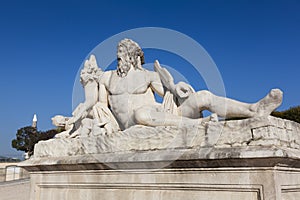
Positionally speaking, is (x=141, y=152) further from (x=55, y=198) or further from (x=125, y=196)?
(x=55, y=198)

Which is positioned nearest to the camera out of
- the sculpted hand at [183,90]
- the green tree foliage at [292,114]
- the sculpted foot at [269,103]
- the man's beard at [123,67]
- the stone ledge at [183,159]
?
the stone ledge at [183,159]

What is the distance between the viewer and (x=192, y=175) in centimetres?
449

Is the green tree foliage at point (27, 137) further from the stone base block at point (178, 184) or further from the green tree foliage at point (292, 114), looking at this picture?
the stone base block at point (178, 184)

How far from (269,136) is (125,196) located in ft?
7.38

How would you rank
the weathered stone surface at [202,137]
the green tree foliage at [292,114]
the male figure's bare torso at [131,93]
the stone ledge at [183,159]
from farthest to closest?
the green tree foliage at [292,114] → the male figure's bare torso at [131,93] → the weathered stone surface at [202,137] → the stone ledge at [183,159]

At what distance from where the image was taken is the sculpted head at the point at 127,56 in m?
6.36

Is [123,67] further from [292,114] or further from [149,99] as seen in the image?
[292,114]

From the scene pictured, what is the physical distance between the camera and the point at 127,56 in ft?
21.0

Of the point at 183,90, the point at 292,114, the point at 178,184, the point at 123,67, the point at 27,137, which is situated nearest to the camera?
the point at 178,184

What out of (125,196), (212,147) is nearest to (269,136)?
(212,147)

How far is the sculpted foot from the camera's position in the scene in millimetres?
4598

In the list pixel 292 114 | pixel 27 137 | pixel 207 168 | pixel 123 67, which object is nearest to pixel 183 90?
pixel 123 67

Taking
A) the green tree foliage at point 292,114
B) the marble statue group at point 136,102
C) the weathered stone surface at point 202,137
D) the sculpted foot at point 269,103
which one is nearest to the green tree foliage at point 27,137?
the green tree foliage at point 292,114

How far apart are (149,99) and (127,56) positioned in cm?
94
